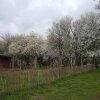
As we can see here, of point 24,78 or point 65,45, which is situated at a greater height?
point 65,45

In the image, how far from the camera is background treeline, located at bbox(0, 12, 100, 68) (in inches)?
2285

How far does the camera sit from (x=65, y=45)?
61000mm

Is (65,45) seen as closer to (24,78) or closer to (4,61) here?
(4,61)

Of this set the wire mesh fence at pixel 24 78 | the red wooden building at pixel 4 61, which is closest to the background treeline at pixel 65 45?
the red wooden building at pixel 4 61

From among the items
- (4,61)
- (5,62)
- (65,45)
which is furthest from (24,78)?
(65,45)

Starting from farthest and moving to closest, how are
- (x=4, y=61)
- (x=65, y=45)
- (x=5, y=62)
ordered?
(x=65, y=45) < (x=5, y=62) < (x=4, y=61)

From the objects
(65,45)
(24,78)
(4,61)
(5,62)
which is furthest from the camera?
(65,45)

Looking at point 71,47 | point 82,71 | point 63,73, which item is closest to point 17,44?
point 71,47

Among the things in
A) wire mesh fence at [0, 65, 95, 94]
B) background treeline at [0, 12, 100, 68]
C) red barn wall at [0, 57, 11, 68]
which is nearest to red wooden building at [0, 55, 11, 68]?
red barn wall at [0, 57, 11, 68]

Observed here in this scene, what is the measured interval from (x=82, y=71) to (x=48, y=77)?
19729 millimetres

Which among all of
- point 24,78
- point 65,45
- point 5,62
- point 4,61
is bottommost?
point 24,78

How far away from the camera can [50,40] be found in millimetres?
63156

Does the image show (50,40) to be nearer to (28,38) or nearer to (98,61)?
(28,38)

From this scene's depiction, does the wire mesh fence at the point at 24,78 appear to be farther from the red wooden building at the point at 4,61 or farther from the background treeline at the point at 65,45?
the background treeline at the point at 65,45
